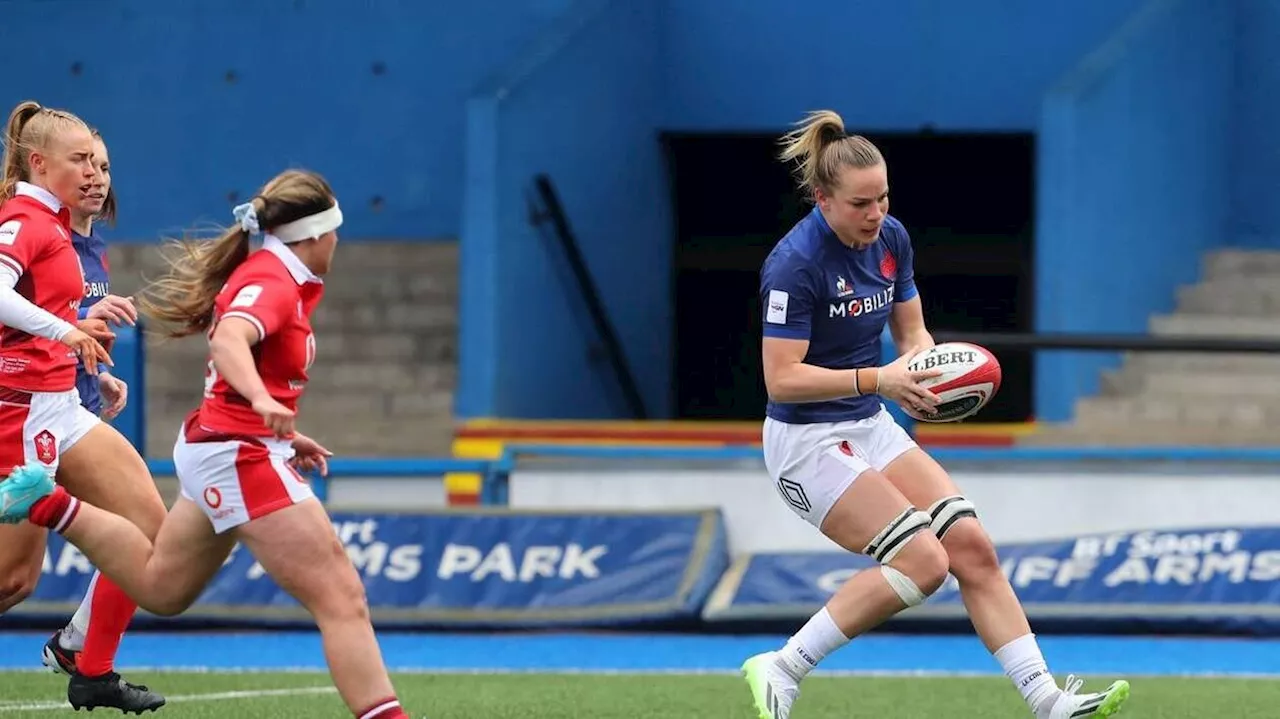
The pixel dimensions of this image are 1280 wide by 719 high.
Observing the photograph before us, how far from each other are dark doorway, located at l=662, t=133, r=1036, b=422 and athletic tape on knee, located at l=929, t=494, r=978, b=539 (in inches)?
448

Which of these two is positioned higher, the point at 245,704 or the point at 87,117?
the point at 87,117

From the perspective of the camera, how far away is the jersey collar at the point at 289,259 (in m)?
6.54

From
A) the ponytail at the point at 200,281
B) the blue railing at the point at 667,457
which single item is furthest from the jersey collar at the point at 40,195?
the blue railing at the point at 667,457

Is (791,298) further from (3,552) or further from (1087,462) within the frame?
(1087,462)

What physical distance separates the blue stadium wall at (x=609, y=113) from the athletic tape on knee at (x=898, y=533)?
8.61 m

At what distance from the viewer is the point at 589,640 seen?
1209 cm

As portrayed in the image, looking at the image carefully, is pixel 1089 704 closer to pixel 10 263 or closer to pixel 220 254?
pixel 220 254

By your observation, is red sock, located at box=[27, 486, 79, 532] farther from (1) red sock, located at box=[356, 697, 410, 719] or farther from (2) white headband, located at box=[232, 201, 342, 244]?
(1) red sock, located at box=[356, 697, 410, 719]

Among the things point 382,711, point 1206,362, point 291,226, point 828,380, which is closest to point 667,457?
point 1206,362

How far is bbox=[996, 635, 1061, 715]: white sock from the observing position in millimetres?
7078

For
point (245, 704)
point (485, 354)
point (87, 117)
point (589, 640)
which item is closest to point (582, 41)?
point (485, 354)

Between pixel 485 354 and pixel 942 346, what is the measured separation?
361 inches

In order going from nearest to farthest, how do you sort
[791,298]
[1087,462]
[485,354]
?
[791,298], [1087,462], [485,354]

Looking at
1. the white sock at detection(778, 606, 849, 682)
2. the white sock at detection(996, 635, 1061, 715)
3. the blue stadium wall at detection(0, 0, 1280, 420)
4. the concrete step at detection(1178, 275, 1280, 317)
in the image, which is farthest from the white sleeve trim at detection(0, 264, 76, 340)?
the concrete step at detection(1178, 275, 1280, 317)
